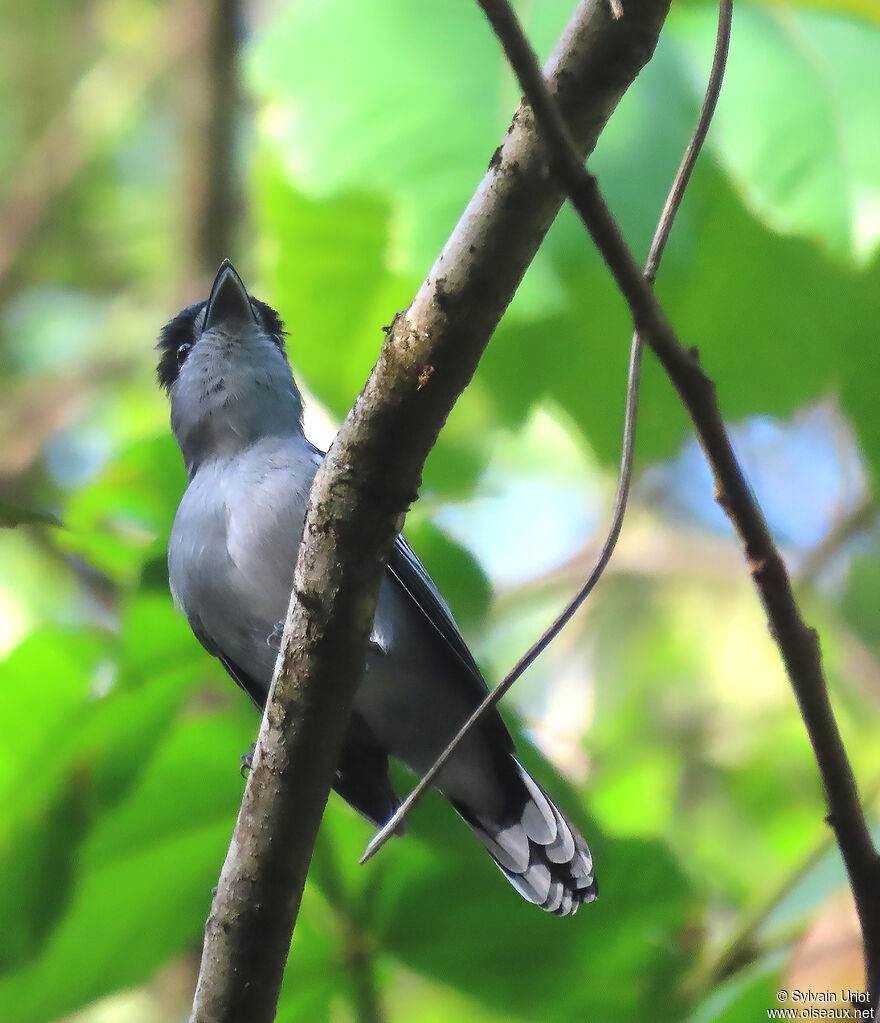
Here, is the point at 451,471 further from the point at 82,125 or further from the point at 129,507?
the point at 82,125

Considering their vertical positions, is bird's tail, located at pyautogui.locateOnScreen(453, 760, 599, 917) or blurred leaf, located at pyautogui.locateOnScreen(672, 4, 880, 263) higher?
blurred leaf, located at pyautogui.locateOnScreen(672, 4, 880, 263)

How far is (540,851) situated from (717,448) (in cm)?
182

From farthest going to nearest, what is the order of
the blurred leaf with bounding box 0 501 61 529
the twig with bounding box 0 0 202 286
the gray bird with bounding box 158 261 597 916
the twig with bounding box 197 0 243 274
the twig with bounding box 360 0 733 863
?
1. the twig with bounding box 0 0 202 286
2. the twig with bounding box 197 0 243 274
3. the gray bird with bounding box 158 261 597 916
4. the blurred leaf with bounding box 0 501 61 529
5. the twig with bounding box 360 0 733 863

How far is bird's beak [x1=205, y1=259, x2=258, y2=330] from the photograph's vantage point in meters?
3.52

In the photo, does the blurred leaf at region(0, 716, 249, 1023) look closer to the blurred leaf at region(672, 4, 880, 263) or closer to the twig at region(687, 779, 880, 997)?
the twig at region(687, 779, 880, 997)

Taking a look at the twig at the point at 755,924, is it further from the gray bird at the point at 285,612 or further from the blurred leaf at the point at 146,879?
the blurred leaf at the point at 146,879

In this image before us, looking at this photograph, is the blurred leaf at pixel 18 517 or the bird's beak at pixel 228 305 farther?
the bird's beak at pixel 228 305

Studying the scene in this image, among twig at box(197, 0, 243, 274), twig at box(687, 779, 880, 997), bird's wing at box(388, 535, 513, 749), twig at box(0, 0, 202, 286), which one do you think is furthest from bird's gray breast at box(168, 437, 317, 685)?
twig at box(0, 0, 202, 286)


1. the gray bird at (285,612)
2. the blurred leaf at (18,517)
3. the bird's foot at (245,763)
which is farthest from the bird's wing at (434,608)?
the blurred leaf at (18,517)

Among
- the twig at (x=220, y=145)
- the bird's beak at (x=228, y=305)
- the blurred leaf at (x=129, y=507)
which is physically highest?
the twig at (x=220, y=145)

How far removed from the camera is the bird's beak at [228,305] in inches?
139

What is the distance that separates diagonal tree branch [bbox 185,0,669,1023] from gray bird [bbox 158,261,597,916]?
80 centimetres

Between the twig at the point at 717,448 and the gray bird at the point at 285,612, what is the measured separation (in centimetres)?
136

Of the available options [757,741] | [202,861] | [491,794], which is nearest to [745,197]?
[491,794]
